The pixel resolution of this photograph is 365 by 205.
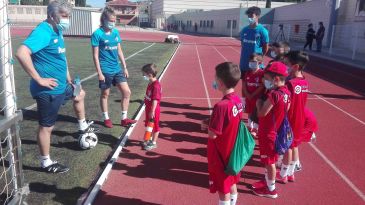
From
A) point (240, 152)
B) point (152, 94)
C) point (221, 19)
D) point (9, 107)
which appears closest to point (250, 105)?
point (152, 94)

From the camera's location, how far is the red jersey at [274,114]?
145 inches

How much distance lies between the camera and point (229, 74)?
3.06 m

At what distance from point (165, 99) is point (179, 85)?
6.85 feet

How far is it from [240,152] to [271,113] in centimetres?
91

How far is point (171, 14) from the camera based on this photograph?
8725cm

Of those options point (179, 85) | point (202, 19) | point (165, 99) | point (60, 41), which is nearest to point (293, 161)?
point (60, 41)

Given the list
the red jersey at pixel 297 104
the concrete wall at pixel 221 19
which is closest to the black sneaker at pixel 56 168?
the red jersey at pixel 297 104

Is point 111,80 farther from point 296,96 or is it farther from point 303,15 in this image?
point 303,15

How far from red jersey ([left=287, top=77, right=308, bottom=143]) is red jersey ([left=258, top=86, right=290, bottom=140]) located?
34 cm

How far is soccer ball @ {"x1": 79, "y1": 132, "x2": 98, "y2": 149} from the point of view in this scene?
5.12 meters

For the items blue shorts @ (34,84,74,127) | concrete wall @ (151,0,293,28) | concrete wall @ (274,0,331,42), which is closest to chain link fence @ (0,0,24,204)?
blue shorts @ (34,84,74,127)

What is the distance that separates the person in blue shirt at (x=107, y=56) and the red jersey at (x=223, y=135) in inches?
127

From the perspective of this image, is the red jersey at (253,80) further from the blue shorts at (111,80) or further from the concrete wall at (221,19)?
the concrete wall at (221,19)

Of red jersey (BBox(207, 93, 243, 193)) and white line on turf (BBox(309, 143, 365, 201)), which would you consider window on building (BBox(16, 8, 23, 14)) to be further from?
red jersey (BBox(207, 93, 243, 193))
